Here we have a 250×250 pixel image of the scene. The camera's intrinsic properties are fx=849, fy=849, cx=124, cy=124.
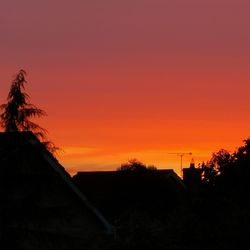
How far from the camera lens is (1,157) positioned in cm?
1474

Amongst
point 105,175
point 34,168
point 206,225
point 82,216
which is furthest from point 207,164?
point 105,175

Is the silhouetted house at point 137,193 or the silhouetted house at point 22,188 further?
the silhouetted house at point 137,193

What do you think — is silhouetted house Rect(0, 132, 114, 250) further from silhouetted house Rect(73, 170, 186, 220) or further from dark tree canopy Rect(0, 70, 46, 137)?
silhouetted house Rect(73, 170, 186, 220)

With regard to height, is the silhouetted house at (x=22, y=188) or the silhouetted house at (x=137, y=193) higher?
the silhouetted house at (x=137, y=193)

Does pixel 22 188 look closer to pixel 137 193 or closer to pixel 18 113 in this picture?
pixel 18 113

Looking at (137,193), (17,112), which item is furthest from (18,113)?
(137,193)

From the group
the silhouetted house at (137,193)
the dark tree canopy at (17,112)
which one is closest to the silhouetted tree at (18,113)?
the dark tree canopy at (17,112)

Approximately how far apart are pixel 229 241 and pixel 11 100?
9720mm

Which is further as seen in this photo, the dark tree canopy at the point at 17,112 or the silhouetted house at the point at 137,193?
the silhouetted house at the point at 137,193

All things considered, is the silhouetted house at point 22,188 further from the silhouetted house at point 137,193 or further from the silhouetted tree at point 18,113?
the silhouetted house at point 137,193

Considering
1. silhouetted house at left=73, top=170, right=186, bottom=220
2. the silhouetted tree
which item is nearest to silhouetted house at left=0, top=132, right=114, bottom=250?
the silhouetted tree

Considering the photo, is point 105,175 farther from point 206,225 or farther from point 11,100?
point 11,100

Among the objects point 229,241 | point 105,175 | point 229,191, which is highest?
point 105,175

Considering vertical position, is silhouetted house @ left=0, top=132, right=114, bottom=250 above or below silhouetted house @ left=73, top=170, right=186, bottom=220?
below
